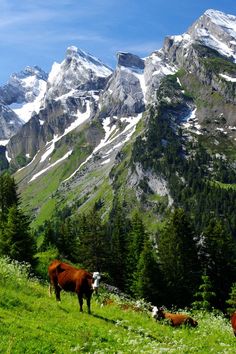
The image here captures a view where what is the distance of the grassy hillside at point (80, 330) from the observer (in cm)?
1611

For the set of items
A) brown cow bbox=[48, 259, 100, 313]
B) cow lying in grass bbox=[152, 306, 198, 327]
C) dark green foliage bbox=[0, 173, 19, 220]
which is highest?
brown cow bbox=[48, 259, 100, 313]

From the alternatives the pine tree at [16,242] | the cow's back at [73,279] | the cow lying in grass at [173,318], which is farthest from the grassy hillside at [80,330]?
the pine tree at [16,242]

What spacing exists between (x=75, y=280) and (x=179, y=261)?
4953cm

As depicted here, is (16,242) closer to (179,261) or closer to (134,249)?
(179,261)

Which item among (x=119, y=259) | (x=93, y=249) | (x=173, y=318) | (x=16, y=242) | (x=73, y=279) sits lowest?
(x=119, y=259)

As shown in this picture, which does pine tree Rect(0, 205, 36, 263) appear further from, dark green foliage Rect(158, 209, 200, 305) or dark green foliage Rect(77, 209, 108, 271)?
dark green foliage Rect(158, 209, 200, 305)

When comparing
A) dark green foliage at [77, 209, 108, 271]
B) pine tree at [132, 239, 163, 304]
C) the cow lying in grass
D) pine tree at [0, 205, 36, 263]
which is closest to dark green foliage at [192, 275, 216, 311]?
pine tree at [132, 239, 163, 304]

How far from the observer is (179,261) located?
71875 millimetres

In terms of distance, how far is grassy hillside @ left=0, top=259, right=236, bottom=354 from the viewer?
16.1m

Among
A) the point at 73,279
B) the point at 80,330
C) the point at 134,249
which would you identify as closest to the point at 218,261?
the point at 134,249

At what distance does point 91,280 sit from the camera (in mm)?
24125

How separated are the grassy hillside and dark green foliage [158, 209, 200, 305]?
140 ft

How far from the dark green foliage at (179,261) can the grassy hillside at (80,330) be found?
42.8m

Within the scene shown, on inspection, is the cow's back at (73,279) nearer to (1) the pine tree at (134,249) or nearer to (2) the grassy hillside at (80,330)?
(2) the grassy hillside at (80,330)
